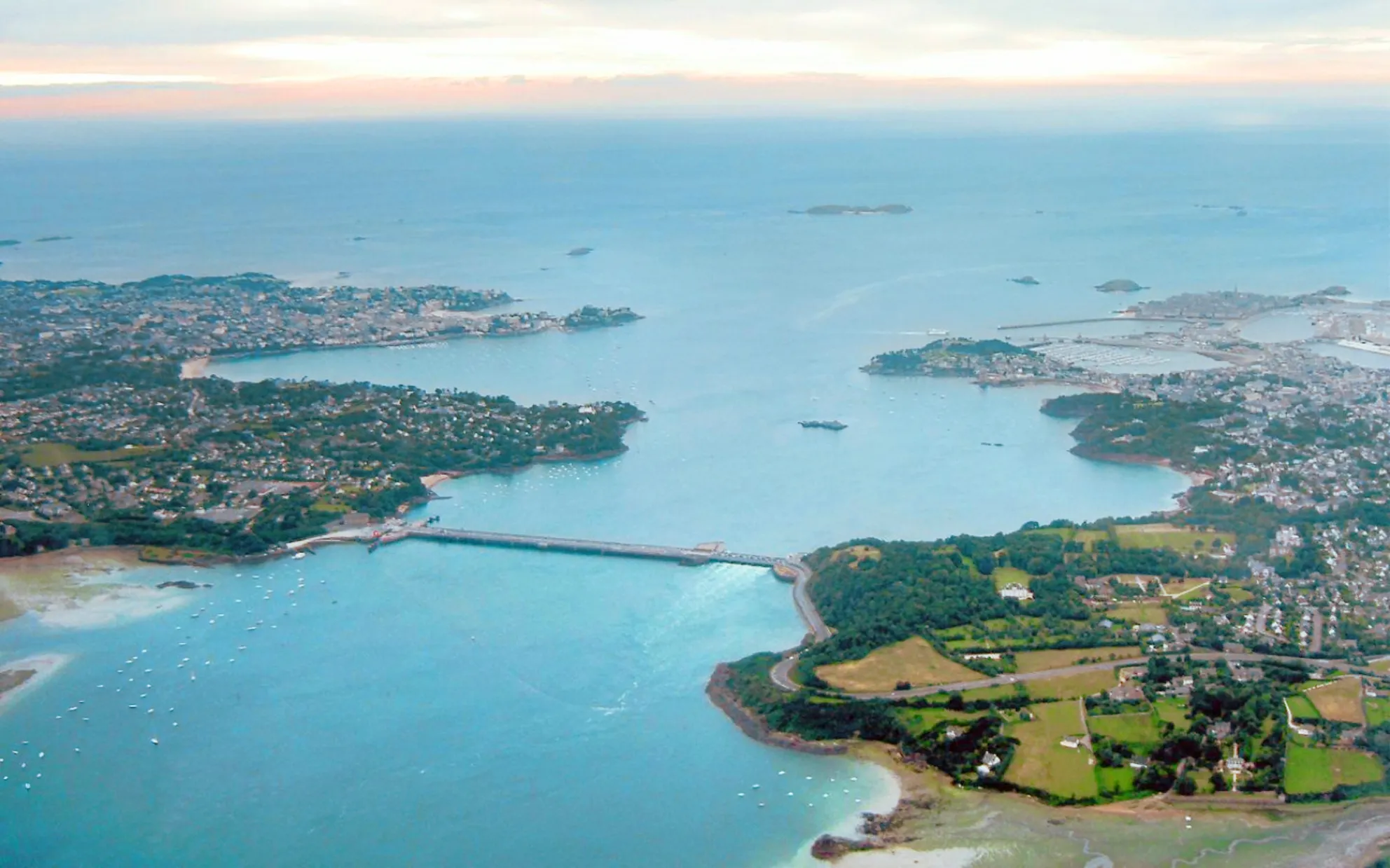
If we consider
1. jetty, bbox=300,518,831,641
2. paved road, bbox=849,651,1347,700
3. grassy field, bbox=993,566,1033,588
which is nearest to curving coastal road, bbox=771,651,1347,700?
paved road, bbox=849,651,1347,700

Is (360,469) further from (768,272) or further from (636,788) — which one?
(768,272)

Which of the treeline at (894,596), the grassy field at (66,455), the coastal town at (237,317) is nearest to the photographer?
the treeline at (894,596)

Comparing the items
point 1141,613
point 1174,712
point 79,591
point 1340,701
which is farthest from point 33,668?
point 1340,701

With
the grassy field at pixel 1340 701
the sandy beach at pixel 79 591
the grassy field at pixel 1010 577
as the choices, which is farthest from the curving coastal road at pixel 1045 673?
the sandy beach at pixel 79 591

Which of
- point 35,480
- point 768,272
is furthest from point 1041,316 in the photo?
point 35,480

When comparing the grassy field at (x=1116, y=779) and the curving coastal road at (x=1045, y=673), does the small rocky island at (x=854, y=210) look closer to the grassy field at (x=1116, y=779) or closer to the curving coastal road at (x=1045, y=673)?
the curving coastal road at (x=1045, y=673)

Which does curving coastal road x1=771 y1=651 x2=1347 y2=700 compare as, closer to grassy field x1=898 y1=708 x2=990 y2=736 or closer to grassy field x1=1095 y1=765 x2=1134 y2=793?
grassy field x1=898 y1=708 x2=990 y2=736
